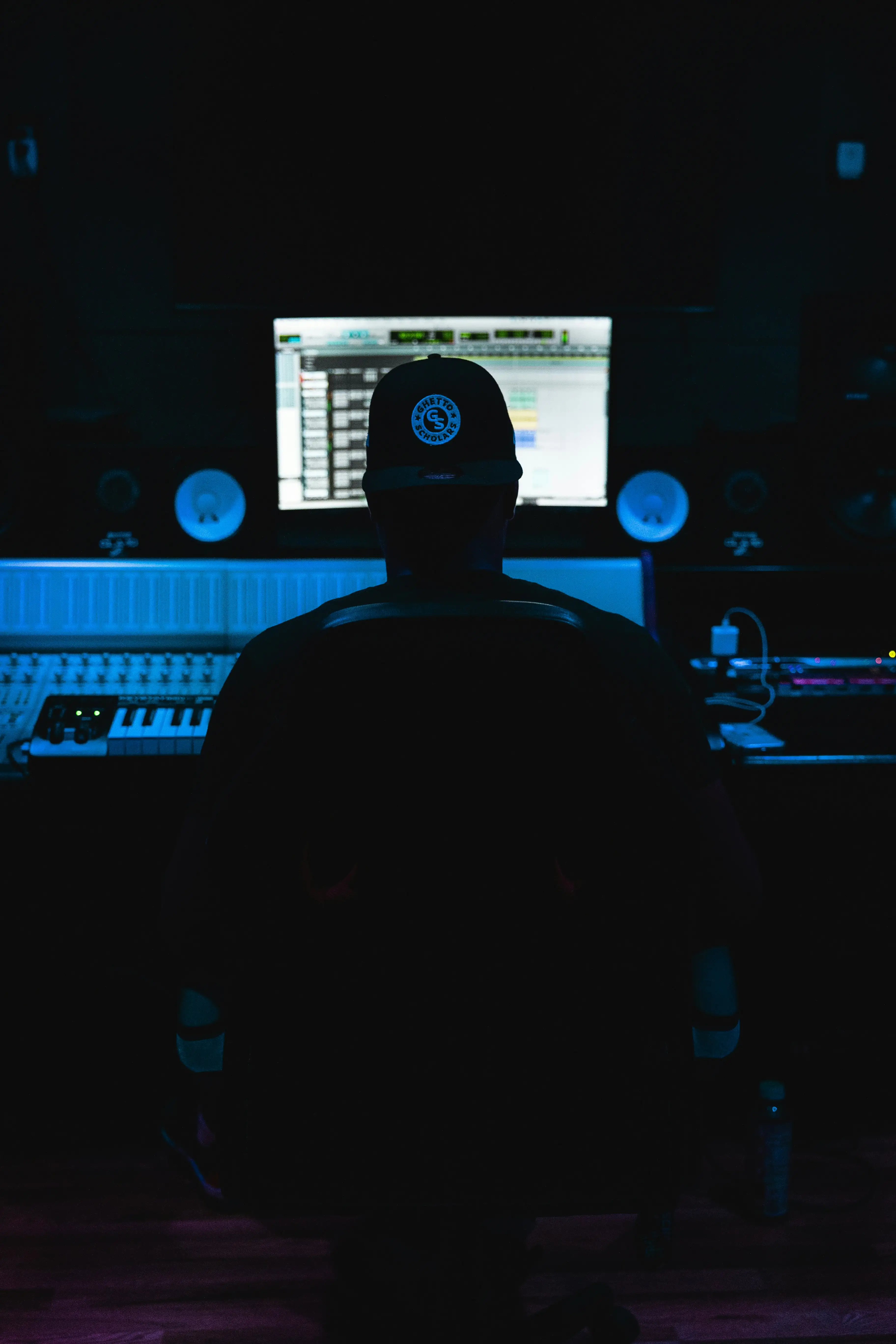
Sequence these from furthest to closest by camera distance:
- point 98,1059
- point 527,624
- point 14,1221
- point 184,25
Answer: point 184,25
point 98,1059
point 14,1221
point 527,624

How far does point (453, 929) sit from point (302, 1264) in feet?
3.88

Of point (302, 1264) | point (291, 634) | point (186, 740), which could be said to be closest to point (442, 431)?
point (291, 634)

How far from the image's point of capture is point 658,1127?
3.62 ft

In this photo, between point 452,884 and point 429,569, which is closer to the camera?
point 452,884

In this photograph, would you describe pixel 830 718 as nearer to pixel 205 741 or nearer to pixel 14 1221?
pixel 205 741

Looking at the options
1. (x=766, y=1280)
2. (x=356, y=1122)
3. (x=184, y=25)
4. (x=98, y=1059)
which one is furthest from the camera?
(x=184, y=25)

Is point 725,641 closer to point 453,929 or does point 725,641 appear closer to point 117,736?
point 117,736

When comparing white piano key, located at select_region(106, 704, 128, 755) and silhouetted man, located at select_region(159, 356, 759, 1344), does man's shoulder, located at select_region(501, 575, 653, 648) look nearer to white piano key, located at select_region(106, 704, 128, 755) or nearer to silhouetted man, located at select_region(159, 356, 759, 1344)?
silhouetted man, located at select_region(159, 356, 759, 1344)

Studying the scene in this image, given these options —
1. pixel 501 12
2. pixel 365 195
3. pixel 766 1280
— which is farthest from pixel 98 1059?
pixel 501 12

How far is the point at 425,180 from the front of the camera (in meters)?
2.70

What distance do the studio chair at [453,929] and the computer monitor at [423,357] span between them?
1329 millimetres

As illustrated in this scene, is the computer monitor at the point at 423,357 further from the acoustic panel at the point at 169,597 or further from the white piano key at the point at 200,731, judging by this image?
the white piano key at the point at 200,731

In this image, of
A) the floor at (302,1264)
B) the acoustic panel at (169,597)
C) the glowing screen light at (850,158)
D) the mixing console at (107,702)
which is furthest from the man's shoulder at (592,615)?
the glowing screen light at (850,158)

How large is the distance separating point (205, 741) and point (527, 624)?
1.28ft
